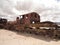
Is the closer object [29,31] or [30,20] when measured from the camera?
[29,31]

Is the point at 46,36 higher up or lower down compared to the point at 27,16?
lower down

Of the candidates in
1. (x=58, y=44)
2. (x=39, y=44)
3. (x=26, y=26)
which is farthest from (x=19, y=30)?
(x=58, y=44)

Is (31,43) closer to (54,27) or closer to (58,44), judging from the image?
(58,44)

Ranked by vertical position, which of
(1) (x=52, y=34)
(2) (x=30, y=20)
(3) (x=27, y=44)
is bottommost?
(3) (x=27, y=44)

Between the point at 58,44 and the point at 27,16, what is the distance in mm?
5028

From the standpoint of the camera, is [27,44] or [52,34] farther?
[52,34]

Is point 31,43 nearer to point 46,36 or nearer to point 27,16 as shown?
point 46,36

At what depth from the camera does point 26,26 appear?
270 inches

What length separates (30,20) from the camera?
9.17 m

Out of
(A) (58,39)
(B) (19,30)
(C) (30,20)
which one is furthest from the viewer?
(C) (30,20)

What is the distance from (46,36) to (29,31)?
137 centimetres

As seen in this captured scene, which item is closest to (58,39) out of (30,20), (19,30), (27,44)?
(27,44)

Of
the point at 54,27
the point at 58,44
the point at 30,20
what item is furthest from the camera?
the point at 30,20

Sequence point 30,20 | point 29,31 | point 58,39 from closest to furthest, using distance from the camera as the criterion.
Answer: point 58,39 < point 29,31 < point 30,20
